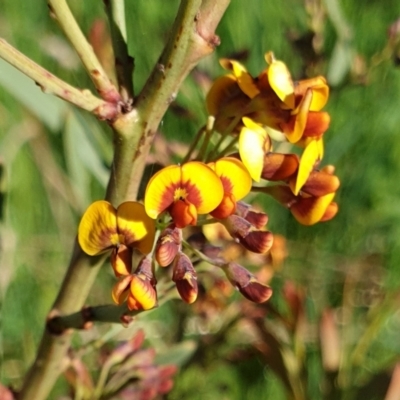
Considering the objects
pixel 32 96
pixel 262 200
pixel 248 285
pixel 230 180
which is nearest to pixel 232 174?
pixel 230 180

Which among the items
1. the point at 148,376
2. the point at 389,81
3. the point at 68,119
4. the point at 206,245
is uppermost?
the point at 389,81

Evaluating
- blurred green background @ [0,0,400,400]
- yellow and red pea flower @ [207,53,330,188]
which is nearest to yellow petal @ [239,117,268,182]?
yellow and red pea flower @ [207,53,330,188]

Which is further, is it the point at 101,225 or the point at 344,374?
the point at 344,374

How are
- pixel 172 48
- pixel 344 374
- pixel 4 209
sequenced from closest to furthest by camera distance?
pixel 172 48, pixel 4 209, pixel 344 374

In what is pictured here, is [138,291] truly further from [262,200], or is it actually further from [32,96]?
[262,200]

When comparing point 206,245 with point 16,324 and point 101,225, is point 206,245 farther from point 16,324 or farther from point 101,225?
point 16,324

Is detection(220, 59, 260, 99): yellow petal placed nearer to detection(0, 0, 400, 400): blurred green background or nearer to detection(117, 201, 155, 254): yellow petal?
detection(117, 201, 155, 254): yellow petal

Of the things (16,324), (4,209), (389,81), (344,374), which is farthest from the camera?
(389,81)

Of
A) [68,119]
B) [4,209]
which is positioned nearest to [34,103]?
[68,119]
